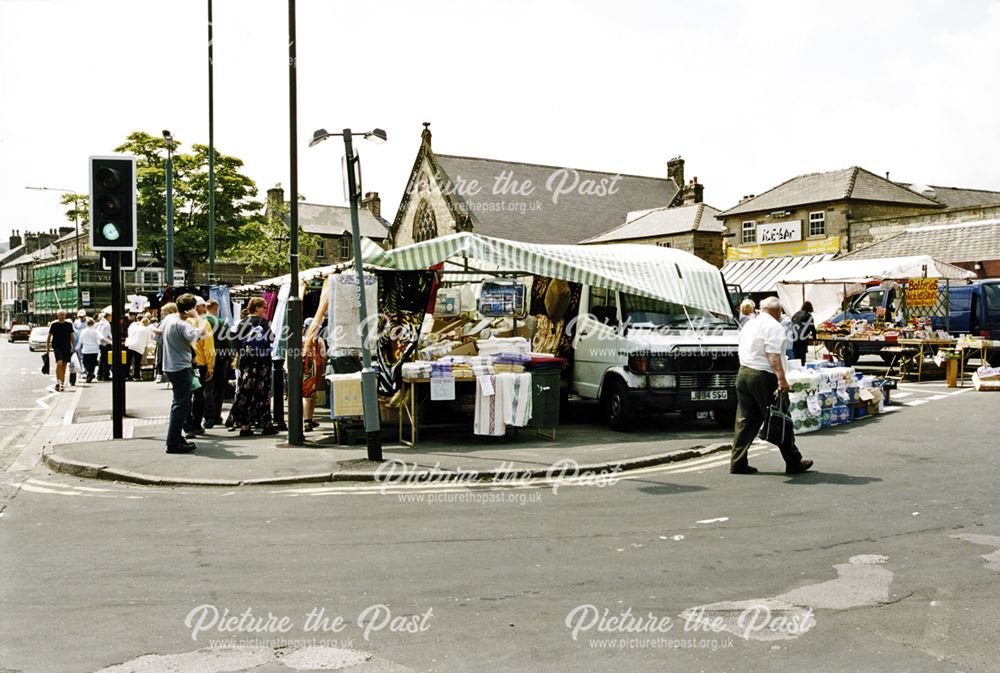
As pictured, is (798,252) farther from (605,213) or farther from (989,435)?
(989,435)

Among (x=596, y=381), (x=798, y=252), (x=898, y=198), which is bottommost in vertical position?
(x=596, y=381)

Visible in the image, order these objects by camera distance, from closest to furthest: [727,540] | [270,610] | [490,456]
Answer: [270,610] < [727,540] < [490,456]

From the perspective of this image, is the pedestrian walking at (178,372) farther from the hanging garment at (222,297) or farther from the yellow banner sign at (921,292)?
the yellow banner sign at (921,292)

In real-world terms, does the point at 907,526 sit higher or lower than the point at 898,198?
lower

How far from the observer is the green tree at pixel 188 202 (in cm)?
5306

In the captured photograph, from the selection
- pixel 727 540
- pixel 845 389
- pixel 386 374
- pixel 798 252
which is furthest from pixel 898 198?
pixel 727 540

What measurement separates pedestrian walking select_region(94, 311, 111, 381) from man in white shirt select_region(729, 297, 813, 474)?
18.7 meters

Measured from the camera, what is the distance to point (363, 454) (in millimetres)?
10547

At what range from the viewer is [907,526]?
6.78 meters

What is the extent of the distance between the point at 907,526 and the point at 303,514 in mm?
5097

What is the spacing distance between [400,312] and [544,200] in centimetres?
5466

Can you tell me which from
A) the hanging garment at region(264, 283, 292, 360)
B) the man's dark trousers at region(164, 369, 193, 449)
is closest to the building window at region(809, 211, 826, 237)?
the hanging garment at region(264, 283, 292, 360)

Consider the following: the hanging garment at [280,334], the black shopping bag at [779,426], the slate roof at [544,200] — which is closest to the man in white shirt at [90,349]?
the hanging garment at [280,334]

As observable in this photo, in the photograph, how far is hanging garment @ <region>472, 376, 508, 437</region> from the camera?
11164 mm
